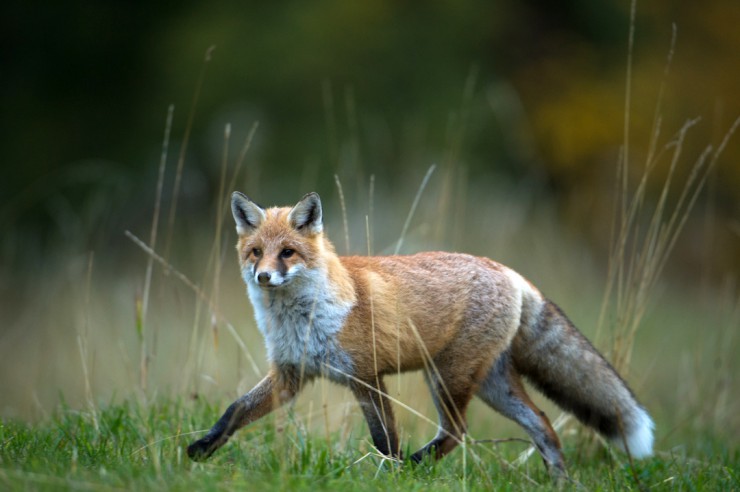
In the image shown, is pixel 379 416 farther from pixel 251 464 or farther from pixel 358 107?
pixel 358 107

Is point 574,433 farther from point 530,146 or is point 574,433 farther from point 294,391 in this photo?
point 530,146

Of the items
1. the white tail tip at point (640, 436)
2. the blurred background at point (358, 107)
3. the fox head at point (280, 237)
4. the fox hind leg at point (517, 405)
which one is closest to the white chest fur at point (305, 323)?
the fox head at point (280, 237)

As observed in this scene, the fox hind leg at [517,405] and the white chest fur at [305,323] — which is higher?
the white chest fur at [305,323]

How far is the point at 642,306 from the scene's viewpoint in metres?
5.89

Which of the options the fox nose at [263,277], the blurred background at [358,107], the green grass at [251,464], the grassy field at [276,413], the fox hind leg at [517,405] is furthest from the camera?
the blurred background at [358,107]

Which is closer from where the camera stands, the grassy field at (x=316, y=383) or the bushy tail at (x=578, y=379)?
the grassy field at (x=316, y=383)

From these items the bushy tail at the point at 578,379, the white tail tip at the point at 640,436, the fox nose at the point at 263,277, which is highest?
the fox nose at the point at 263,277

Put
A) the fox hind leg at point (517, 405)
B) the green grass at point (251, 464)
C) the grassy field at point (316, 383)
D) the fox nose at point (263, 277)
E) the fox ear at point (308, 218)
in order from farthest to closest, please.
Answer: the fox hind leg at point (517, 405) < the fox ear at point (308, 218) < the fox nose at point (263, 277) < the grassy field at point (316, 383) < the green grass at point (251, 464)

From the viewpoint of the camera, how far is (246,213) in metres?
5.22

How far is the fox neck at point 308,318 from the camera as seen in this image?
4.89m

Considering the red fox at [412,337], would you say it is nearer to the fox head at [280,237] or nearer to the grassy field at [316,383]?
the fox head at [280,237]

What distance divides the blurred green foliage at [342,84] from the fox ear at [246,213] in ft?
32.5

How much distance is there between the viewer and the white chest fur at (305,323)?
4.89 metres

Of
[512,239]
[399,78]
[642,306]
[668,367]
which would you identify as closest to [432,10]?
[399,78]
